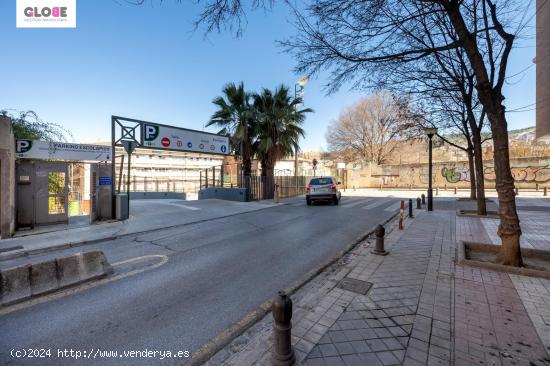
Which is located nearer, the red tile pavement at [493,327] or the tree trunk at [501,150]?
the red tile pavement at [493,327]

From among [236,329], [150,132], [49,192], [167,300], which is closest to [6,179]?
[49,192]

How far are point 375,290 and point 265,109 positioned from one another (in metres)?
14.9

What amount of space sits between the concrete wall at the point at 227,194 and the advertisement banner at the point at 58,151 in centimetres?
738

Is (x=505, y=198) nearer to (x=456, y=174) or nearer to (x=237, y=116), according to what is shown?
(x=237, y=116)

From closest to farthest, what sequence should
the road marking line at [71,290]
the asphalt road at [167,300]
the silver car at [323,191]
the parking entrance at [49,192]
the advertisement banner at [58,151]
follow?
1. the asphalt road at [167,300]
2. the road marking line at [71,290]
3. the parking entrance at [49,192]
4. the advertisement banner at [58,151]
5. the silver car at [323,191]

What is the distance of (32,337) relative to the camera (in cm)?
270

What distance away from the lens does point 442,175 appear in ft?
97.5

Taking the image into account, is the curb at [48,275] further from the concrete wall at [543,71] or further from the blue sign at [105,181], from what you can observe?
the concrete wall at [543,71]

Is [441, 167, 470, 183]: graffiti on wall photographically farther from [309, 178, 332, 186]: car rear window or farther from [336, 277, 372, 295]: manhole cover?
[336, 277, 372, 295]: manhole cover

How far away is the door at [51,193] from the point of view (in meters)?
8.35

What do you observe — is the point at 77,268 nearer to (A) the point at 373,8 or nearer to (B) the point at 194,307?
(B) the point at 194,307

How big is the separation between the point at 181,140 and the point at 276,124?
629cm

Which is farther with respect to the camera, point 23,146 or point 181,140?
point 181,140

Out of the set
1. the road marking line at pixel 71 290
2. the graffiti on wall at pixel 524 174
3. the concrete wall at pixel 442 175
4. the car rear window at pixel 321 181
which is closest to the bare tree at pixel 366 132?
the concrete wall at pixel 442 175
